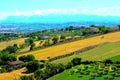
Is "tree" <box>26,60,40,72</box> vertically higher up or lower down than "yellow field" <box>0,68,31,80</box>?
higher up

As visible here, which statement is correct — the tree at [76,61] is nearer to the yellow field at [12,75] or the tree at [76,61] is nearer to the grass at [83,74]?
the grass at [83,74]

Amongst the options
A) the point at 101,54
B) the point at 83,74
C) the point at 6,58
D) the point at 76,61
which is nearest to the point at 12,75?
the point at 76,61

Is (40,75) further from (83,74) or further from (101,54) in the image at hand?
(101,54)

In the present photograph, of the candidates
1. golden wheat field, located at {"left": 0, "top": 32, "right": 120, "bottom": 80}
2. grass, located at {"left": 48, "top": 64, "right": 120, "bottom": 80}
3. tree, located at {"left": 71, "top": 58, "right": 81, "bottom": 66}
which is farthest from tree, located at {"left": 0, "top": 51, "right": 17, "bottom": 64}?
grass, located at {"left": 48, "top": 64, "right": 120, "bottom": 80}

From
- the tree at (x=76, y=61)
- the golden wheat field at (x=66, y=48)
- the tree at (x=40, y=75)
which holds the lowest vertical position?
the tree at (x=40, y=75)

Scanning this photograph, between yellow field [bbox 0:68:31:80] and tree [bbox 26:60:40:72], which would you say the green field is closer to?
tree [bbox 26:60:40:72]

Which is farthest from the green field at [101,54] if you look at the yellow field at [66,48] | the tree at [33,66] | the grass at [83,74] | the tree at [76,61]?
the grass at [83,74]

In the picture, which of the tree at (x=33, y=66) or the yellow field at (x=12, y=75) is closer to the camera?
the yellow field at (x=12, y=75)

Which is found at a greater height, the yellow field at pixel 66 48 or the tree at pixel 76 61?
the yellow field at pixel 66 48

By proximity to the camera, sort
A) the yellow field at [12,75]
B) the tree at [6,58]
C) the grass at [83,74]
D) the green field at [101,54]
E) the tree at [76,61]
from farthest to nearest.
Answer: the tree at [6,58], the green field at [101,54], the tree at [76,61], the yellow field at [12,75], the grass at [83,74]

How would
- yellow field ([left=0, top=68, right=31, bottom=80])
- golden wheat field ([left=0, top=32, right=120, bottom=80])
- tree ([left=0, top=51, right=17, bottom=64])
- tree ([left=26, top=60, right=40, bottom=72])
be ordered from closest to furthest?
yellow field ([left=0, top=68, right=31, bottom=80])
tree ([left=26, top=60, right=40, bottom=72])
tree ([left=0, top=51, right=17, bottom=64])
golden wheat field ([left=0, top=32, right=120, bottom=80])

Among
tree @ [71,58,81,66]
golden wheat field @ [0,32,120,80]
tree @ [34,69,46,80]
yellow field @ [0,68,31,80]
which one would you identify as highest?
golden wheat field @ [0,32,120,80]
